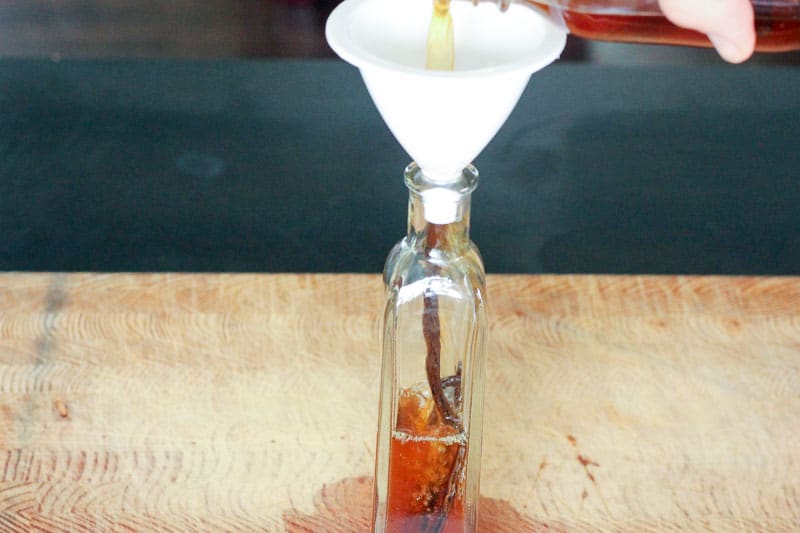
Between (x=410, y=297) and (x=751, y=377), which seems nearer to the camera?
(x=410, y=297)

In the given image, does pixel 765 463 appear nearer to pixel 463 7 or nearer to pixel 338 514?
pixel 338 514

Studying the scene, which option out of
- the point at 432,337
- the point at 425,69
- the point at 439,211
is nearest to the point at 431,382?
the point at 432,337

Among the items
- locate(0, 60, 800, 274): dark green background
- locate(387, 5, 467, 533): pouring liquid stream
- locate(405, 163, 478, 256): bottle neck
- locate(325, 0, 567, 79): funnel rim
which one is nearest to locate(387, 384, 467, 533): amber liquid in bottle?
locate(387, 5, 467, 533): pouring liquid stream

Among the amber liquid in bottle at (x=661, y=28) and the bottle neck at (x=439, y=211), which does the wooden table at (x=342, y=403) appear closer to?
the bottle neck at (x=439, y=211)

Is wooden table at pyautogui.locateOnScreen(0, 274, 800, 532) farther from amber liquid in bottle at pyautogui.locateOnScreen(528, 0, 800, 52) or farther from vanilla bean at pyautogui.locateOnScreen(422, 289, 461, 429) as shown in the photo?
amber liquid in bottle at pyautogui.locateOnScreen(528, 0, 800, 52)

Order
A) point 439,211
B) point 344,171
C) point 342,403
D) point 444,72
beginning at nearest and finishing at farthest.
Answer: point 444,72, point 439,211, point 342,403, point 344,171

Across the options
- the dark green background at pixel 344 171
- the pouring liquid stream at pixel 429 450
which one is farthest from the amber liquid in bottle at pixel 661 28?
the dark green background at pixel 344 171

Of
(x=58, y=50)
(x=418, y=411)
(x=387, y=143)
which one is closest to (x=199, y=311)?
(x=418, y=411)

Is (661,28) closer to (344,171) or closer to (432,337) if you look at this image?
(432,337)
